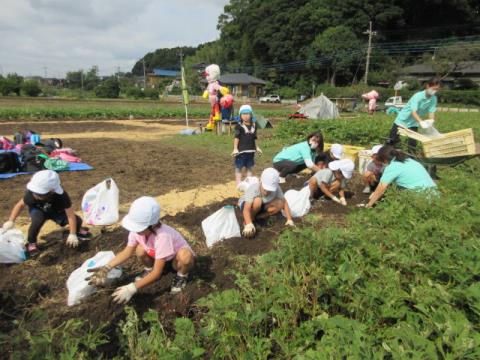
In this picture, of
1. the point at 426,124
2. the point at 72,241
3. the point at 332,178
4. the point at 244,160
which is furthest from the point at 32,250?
the point at 426,124

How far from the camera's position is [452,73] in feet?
144

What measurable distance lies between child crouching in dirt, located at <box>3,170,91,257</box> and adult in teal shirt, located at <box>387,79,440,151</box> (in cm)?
551

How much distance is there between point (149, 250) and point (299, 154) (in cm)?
387

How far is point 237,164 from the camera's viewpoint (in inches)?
229

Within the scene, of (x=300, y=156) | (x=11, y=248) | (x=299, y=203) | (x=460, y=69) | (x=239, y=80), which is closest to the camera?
(x=11, y=248)

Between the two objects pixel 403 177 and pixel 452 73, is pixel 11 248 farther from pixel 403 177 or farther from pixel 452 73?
pixel 452 73

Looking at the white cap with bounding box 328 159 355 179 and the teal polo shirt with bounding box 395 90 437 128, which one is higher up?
the teal polo shirt with bounding box 395 90 437 128

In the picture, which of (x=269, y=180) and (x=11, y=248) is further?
(x=269, y=180)

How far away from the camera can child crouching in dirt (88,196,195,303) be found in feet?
8.40

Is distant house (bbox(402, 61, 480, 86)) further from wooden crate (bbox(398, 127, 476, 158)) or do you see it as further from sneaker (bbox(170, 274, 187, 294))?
sneaker (bbox(170, 274, 187, 294))

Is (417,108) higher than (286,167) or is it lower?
higher

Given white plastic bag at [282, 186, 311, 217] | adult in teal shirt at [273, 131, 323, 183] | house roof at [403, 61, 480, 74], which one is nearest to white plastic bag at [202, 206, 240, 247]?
white plastic bag at [282, 186, 311, 217]

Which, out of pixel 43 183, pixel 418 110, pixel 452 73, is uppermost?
pixel 452 73

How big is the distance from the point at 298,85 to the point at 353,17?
12392 mm
